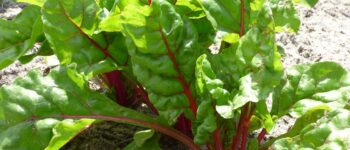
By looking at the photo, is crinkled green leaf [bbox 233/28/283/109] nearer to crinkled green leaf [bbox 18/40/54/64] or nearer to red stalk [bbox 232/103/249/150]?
red stalk [bbox 232/103/249/150]

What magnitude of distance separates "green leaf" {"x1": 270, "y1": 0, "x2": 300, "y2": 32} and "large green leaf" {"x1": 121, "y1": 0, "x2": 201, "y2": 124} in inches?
11.6

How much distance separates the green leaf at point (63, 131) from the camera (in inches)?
72.2

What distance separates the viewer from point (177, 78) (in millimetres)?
1942

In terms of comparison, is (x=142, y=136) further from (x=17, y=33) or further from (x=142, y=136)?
(x=17, y=33)

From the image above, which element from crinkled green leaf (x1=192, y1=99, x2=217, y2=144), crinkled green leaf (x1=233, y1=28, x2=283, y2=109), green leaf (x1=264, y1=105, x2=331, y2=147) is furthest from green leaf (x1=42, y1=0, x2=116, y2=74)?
green leaf (x1=264, y1=105, x2=331, y2=147)

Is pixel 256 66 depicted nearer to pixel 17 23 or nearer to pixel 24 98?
pixel 24 98

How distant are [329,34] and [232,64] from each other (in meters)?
1.30

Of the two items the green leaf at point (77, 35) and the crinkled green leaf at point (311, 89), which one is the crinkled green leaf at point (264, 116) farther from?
the green leaf at point (77, 35)

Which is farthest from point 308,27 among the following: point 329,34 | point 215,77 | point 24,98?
point 24,98

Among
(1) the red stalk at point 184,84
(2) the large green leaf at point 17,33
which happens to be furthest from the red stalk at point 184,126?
(2) the large green leaf at point 17,33

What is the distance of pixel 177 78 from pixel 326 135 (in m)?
0.53

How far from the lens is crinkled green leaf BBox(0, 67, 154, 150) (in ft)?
6.35

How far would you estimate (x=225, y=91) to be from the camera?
1796mm

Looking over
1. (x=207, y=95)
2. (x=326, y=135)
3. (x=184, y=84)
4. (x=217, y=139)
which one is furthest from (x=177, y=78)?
(x=326, y=135)
